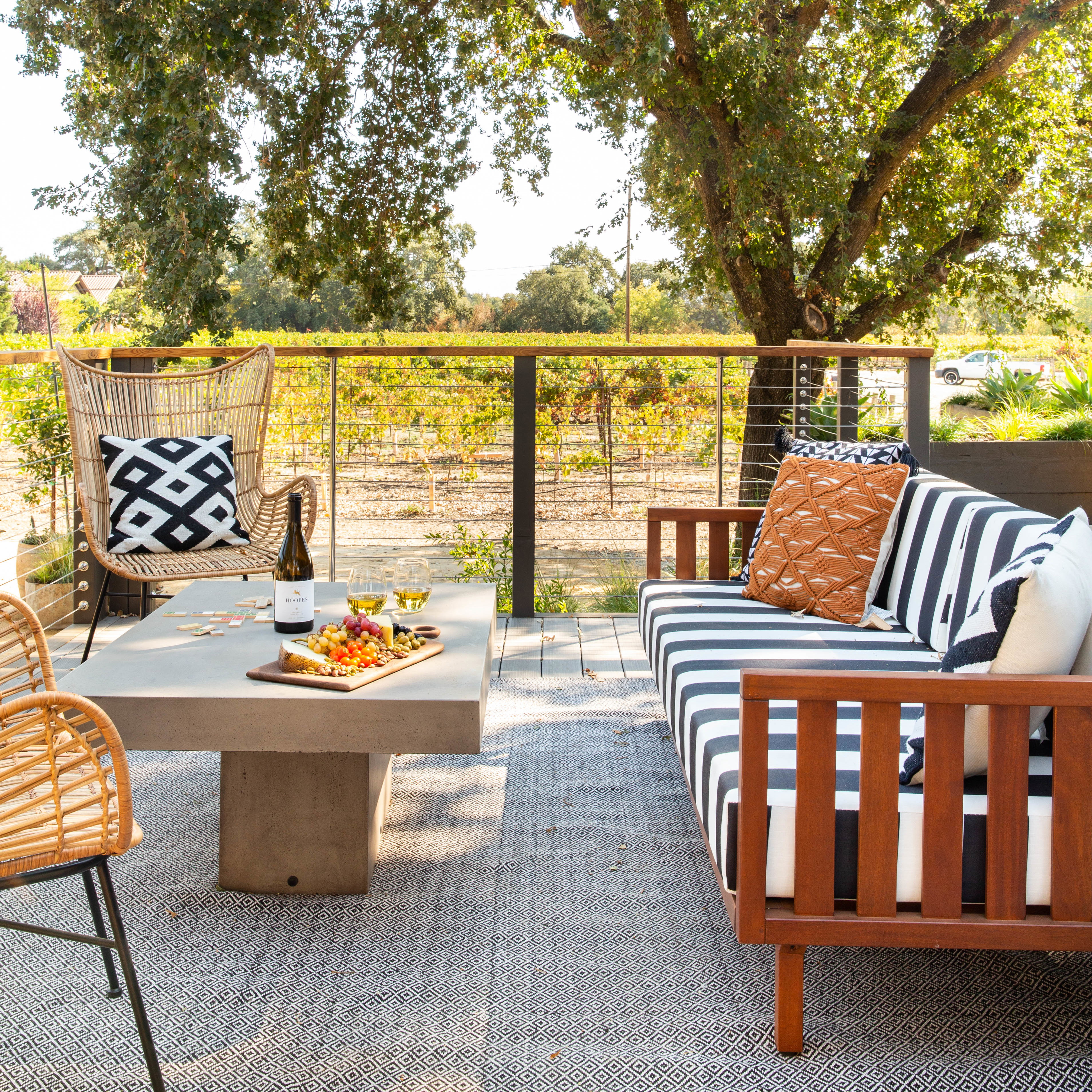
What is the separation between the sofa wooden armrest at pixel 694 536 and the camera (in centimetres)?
318

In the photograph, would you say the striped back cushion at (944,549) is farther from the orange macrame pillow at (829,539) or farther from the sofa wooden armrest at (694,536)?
the sofa wooden armrest at (694,536)

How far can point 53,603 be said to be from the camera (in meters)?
4.29

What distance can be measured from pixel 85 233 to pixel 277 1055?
27.0ft

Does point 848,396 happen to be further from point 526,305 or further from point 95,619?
point 526,305

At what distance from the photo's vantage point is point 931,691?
1487 mm

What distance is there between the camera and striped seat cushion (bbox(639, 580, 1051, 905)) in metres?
1.53

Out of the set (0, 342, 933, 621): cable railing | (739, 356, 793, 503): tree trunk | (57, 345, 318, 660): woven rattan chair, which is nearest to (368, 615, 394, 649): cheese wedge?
(0, 342, 933, 621): cable railing

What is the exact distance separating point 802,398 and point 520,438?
2427mm

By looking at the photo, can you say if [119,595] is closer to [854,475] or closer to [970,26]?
[854,475]

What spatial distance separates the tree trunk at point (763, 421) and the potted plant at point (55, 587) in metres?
3.99

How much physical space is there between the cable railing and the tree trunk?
0.09ft

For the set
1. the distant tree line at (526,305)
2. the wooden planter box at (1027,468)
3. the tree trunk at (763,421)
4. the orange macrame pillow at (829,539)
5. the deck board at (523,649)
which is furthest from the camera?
the distant tree line at (526,305)

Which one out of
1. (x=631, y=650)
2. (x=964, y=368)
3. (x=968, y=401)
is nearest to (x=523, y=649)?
(x=631, y=650)

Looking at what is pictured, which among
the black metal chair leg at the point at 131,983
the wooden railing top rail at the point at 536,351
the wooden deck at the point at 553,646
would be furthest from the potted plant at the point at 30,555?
the black metal chair leg at the point at 131,983
